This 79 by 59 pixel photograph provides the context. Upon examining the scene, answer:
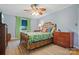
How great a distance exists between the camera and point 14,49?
1.62 meters

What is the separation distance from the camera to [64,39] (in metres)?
1.70

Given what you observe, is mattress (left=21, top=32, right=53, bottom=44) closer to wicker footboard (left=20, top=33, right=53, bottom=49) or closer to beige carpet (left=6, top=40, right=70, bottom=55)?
wicker footboard (left=20, top=33, right=53, bottom=49)

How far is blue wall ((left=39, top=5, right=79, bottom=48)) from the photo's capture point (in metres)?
1.61

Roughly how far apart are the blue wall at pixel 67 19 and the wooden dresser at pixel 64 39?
0.21 ft

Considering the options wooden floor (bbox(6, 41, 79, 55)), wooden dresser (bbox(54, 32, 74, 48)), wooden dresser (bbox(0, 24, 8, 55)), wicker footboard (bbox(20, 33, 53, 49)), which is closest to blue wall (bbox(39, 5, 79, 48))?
wooden dresser (bbox(54, 32, 74, 48))

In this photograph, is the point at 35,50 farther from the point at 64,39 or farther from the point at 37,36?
the point at 64,39

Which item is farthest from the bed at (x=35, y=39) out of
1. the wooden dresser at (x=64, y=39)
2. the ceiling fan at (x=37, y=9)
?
the ceiling fan at (x=37, y=9)

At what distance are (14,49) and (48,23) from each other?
74 centimetres

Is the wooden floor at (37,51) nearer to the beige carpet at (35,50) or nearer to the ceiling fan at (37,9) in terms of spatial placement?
the beige carpet at (35,50)

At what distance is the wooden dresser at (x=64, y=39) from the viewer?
1631mm
